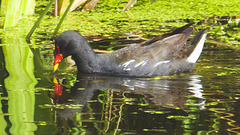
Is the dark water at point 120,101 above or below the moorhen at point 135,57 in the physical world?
below

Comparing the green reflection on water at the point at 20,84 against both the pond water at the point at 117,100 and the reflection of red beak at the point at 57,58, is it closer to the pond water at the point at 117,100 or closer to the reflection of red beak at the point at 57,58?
the pond water at the point at 117,100

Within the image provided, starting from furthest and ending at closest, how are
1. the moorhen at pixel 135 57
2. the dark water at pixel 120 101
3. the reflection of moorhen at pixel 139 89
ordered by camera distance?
the moorhen at pixel 135 57
the reflection of moorhen at pixel 139 89
the dark water at pixel 120 101

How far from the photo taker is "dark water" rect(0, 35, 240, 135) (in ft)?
9.11

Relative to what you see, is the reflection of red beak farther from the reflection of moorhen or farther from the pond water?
the reflection of moorhen

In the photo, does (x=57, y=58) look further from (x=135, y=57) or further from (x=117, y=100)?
(x=117, y=100)

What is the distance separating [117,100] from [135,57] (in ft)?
3.07

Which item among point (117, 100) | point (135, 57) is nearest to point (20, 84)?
point (117, 100)

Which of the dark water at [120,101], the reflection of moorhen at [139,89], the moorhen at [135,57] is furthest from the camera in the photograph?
the moorhen at [135,57]

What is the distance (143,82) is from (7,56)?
60.9 inches

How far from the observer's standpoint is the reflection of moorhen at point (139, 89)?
11.0 feet

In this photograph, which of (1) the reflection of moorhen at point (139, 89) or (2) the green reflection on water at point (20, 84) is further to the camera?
(1) the reflection of moorhen at point (139, 89)

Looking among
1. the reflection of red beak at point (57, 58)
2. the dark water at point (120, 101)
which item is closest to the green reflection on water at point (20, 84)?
the dark water at point (120, 101)

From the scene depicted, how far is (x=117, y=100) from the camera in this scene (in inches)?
134

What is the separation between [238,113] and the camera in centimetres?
305
